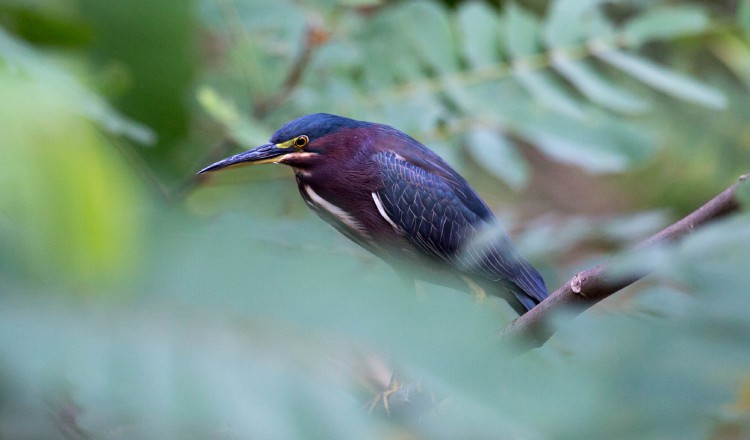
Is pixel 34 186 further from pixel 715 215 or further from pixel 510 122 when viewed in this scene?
pixel 510 122

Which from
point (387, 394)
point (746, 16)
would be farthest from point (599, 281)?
point (746, 16)

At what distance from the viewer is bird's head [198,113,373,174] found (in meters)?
1.30

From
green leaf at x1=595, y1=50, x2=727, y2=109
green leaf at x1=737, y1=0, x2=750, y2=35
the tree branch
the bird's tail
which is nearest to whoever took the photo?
the tree branch

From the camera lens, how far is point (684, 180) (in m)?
3.11

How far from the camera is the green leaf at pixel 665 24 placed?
174cm

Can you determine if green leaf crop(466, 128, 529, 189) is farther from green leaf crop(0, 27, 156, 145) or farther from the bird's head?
green leaf crop(0, 27, 156, 145)

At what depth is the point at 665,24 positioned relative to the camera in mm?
1773

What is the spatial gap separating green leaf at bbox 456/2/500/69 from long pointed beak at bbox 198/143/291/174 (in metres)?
0.59

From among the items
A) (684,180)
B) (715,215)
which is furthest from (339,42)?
(684,180)

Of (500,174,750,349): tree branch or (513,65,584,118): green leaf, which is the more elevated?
(513,65,584,118): green leaf

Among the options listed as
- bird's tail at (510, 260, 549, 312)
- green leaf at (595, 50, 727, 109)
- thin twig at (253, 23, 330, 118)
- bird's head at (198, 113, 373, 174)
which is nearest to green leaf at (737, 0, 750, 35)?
green leaf at (595, 50, 727, 109)

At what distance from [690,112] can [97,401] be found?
2.79 meters

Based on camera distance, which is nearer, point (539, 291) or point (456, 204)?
point (539, 291)

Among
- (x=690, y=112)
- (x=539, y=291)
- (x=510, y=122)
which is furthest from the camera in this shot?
(x=690, y=112)
